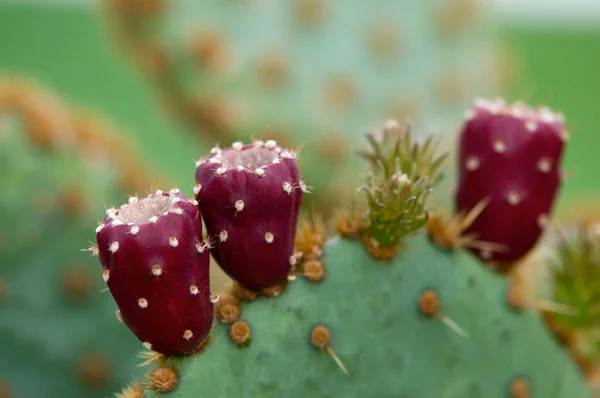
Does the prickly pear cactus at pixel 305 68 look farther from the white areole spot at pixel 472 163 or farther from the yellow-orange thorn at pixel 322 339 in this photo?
the yellow-orange thorn at pixel 322 339

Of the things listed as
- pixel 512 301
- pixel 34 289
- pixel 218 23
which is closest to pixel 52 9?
pixel 218 23

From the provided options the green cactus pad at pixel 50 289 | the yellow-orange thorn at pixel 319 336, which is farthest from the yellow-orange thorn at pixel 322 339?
the green cactus pad at pixel 50 289

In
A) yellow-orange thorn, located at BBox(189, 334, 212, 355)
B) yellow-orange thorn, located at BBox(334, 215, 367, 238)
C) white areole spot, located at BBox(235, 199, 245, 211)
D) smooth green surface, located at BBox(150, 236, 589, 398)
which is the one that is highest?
white areole spot, located at BBox(235, 199, 245, 211)

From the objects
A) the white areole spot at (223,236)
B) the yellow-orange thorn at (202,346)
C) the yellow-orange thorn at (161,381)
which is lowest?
the yellow-orange thorn at (161,381)

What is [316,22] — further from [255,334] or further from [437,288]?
[255,334]

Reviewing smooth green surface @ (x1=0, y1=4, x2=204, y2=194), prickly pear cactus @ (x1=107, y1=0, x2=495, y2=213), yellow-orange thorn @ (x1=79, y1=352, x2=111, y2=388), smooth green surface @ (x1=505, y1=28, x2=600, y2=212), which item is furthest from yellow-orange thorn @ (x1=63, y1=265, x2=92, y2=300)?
smooth green surface @ (x1=505, y1=28, x2=600, y2=212)

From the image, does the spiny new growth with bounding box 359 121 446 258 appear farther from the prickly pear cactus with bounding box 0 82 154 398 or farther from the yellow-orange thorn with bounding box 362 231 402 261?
the prickly pear cactus with bounding box 0 82 154 398

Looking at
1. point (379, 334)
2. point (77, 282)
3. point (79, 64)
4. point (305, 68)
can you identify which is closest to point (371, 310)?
point (379, 334)

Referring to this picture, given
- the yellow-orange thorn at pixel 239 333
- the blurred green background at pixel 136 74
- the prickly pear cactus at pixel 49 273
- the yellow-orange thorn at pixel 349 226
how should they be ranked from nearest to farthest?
the yellow-orange thorn at pixel 239 333 < the yellow-orange thorn at pixel 349 226 < the prickly pear cactus at pixel 49 273 < the blurred green background at pixel 136 74

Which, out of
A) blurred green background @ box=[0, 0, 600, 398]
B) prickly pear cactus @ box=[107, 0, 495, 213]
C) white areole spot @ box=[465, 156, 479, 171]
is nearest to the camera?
white areole spot @ box=[465, 156, 479, 171]
